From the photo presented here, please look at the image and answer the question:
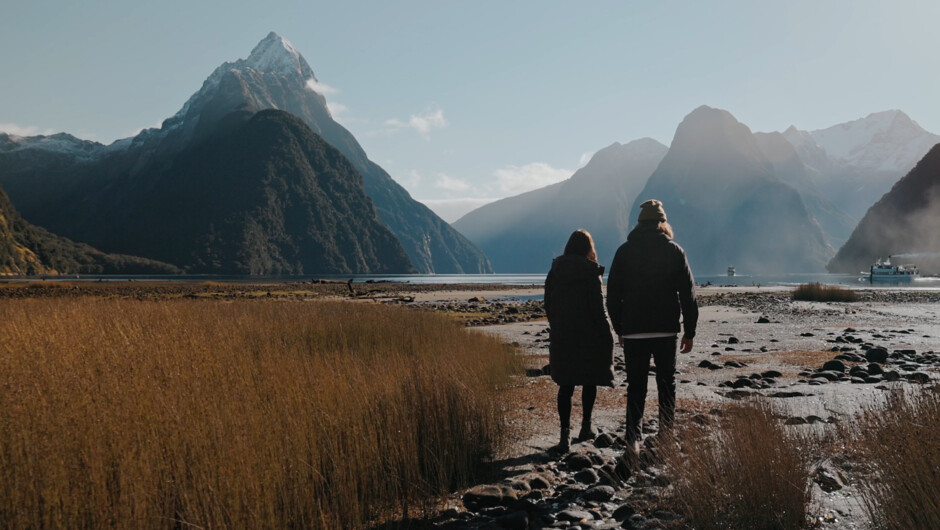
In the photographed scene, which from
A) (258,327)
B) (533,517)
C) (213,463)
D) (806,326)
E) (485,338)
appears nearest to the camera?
(213,463)

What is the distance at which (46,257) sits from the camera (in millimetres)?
120438

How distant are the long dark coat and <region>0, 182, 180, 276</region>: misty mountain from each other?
125 metres

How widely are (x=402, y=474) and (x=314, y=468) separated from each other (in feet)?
2.91

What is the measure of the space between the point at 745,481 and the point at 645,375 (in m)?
1.83

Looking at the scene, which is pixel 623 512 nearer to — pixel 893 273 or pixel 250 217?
pixel 893 273

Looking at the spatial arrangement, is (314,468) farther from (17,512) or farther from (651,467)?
(651,467)

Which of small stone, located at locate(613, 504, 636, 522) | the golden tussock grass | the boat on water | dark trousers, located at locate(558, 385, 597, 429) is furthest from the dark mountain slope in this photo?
small stone, located at locate(613, 504, 636, 522)

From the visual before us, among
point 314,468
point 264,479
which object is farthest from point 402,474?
point 264,479

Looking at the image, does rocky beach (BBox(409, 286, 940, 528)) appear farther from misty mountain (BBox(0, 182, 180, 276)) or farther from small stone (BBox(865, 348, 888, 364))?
misty mountain (BBox(0, 182, 180, 276))

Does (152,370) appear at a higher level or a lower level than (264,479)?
higher

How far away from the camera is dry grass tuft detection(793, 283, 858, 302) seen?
3819 centimetres

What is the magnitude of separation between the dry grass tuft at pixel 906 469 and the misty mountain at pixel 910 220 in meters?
143

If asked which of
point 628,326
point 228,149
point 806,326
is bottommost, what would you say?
point 806,326

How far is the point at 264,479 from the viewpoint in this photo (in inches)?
139
